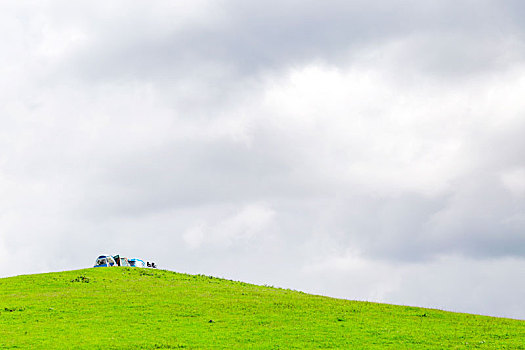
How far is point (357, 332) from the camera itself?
46.7 m

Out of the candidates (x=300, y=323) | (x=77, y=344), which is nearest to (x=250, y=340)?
(x=300, y=323)

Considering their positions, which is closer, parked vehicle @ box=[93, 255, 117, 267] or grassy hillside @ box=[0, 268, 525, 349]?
grassy hillside @ box=[0, 268, 525, 349]

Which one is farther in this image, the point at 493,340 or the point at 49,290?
the point at 49,290

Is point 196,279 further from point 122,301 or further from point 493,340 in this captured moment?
point 493,340

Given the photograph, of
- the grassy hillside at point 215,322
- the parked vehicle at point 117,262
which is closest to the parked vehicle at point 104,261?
the parked vehicle at point 117,262

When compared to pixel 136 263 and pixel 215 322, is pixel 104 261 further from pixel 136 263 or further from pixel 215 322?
pixel 215 322

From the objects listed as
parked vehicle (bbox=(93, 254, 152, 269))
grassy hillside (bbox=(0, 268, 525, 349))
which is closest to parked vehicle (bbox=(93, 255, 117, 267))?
parked vehicle (bbox=(93, 254, 152, 269))

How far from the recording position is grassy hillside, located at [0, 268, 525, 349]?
43781mm

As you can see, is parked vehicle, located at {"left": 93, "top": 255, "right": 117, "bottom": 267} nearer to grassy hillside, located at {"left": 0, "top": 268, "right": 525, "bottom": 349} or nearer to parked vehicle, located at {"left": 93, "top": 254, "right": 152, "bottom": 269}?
parked vehicle, located at {"left": 93, "top": 254, "right": 152, "bottom": 269}

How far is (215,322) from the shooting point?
166 ft

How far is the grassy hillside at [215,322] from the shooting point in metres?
43.8

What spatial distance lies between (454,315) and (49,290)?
148ft

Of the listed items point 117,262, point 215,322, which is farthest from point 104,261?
point 215,322

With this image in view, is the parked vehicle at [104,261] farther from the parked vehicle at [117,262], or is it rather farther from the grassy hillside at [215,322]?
the grassy hillside at [215,322]
